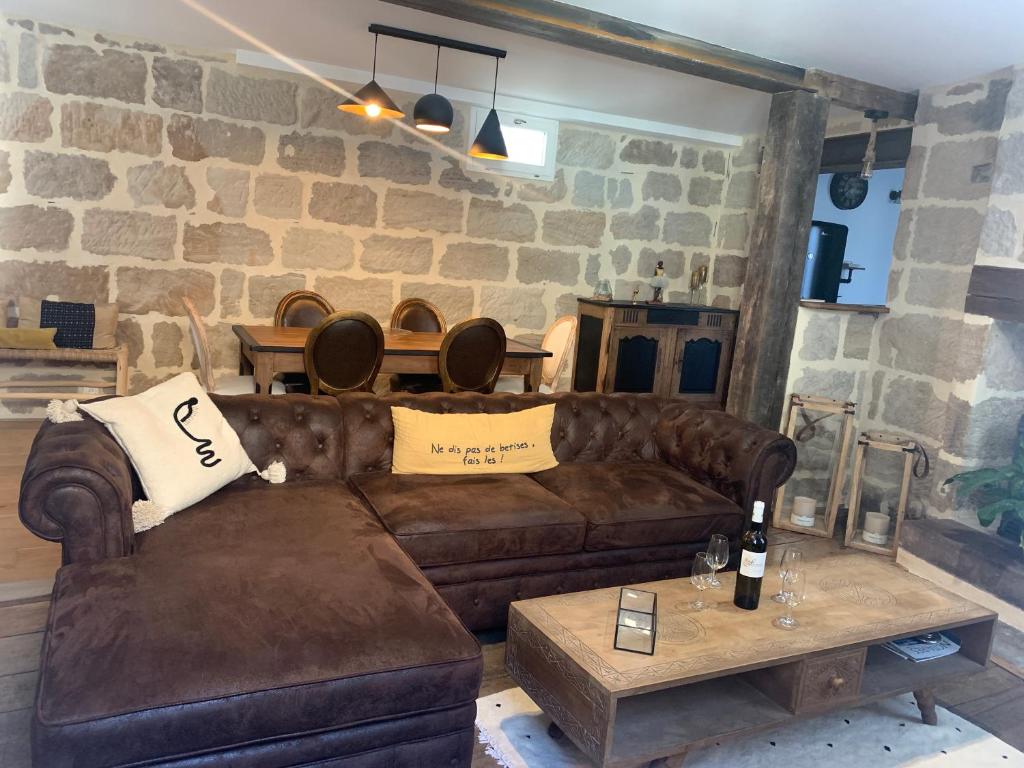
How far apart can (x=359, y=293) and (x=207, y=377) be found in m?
1.47

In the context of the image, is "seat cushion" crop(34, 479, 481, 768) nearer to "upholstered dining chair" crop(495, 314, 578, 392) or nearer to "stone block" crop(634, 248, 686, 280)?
"upholstered dining chair" crop(495, 314, 578, 392)

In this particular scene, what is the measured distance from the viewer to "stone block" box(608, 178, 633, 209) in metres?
5.96

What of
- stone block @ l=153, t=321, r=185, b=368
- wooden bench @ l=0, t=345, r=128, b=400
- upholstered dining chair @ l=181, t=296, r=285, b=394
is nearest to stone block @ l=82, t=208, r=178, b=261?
stone block @ l=153, t=321, r=185, b=368

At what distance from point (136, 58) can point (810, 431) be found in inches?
176

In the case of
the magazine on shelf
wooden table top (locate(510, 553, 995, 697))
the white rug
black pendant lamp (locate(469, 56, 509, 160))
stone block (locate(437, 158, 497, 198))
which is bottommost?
the white rug

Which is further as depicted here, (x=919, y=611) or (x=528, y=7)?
(x=528, y=7)

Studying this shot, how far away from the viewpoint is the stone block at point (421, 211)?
17.4 feet

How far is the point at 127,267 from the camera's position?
15.6 feet

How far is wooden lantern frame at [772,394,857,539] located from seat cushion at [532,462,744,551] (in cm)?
118

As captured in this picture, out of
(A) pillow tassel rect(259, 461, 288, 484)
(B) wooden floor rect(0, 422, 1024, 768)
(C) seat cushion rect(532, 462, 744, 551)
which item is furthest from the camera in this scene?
(C) seat cushion rect(532, 462, 744, 551)

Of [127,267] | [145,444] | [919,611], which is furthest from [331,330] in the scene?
[919,611]

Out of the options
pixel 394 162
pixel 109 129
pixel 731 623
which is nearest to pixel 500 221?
pixel 394 162

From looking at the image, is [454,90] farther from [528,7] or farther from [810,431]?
[810,431]

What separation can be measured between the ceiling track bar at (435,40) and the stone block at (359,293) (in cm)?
168
